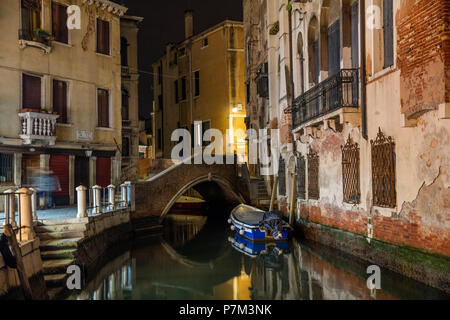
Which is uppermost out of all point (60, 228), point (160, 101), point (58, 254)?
point (160, 101)

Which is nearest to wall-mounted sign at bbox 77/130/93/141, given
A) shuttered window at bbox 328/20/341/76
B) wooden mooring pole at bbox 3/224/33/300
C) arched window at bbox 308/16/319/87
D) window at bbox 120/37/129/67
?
window at bbox 120/37/129/67

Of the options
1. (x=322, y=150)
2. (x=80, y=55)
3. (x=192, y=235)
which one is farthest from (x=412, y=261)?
(x=80, y=55)

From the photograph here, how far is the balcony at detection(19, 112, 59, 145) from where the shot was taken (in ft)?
45.0

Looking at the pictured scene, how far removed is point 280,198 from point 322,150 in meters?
4.34

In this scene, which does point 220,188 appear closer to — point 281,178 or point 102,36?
point 281,178

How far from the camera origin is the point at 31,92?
47.4 feet

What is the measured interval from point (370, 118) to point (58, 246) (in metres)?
7.18

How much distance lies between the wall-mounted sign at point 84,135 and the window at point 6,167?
2562 millimetres

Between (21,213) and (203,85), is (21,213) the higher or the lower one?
the lower one

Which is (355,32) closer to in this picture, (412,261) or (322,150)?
(322,150)

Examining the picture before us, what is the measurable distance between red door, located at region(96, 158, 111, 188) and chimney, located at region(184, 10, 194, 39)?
1345 cm

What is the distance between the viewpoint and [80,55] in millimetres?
16078

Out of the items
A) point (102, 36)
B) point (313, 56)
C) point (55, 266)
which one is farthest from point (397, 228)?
point (102, 36)

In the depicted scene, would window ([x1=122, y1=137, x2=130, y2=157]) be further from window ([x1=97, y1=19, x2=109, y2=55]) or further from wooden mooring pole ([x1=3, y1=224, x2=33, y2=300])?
wooden mooring pole ([x1=3, y1=224, x2=33, y2=300])
